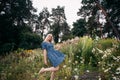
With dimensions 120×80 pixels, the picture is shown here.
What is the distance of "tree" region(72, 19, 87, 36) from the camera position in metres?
55.0

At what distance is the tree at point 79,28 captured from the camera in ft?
180

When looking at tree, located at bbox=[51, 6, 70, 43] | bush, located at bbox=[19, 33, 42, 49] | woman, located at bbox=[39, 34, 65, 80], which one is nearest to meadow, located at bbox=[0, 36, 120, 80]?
woman, located at bbox=[39, 34, 65, 80]

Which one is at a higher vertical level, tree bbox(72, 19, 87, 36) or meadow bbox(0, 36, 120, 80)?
tree bbox(72, 19, 87, 36)

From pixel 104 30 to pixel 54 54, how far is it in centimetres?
3246

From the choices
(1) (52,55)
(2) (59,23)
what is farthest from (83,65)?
(2) (59,23)

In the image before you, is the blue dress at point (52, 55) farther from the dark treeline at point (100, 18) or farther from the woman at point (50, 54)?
the dark treeline at point (100, 18)

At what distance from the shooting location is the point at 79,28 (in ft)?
183

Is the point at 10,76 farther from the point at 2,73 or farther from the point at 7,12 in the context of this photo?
the point at 7,12

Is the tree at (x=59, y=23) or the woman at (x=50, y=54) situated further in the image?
the tree at (x=59, y=23)

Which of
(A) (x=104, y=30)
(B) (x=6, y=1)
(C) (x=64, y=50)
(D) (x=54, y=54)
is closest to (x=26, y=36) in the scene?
(B) (x=6, y=1)

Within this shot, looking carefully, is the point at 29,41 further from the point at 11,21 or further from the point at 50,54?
the point at 50,54

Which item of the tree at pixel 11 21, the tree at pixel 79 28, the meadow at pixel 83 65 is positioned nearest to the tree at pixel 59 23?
the tree at pixel 79 28

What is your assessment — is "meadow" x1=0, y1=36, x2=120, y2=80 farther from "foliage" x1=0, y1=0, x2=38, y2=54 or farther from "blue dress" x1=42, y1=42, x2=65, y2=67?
"foliage" x1=0, y1=0, x2=38, y2=54

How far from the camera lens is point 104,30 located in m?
40.2
